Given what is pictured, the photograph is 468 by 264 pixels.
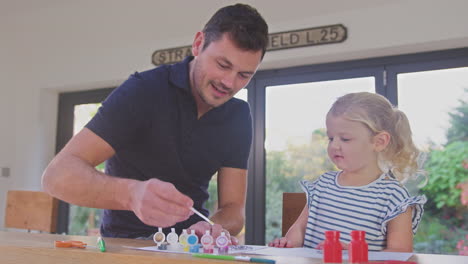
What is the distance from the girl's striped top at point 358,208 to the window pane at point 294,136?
5.65 feet

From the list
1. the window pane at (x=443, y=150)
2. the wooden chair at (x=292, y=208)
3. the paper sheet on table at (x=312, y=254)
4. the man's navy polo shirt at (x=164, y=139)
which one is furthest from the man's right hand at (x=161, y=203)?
the window pane at (x=443, y=150)

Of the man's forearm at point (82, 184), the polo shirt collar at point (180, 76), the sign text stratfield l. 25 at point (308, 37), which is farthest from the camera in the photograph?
the sign text stratfield l. 25 at point (308, 37)

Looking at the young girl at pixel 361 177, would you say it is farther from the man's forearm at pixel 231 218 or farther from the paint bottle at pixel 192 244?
the paint bottle at pixel 192 244

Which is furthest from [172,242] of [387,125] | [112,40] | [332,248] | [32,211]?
[112,40]

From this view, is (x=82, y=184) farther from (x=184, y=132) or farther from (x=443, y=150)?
(x=443, y=150)

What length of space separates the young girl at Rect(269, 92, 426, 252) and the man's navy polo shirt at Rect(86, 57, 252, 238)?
1.14ft

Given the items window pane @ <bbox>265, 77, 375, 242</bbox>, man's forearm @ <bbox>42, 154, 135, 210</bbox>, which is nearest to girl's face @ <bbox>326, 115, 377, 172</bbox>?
man's forearm @ <bbox>42, 154, 135, 210</bbox>

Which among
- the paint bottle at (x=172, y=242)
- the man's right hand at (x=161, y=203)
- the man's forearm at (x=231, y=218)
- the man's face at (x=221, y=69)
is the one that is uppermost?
the man's face at (x=221, y=69)

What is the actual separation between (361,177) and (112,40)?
9.49ft

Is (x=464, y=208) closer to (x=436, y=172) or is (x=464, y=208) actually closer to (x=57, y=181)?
(x=436, y=172)

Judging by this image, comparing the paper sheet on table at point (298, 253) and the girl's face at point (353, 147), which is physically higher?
the girl's face at point (353, 147)

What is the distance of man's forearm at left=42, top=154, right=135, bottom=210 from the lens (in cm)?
103

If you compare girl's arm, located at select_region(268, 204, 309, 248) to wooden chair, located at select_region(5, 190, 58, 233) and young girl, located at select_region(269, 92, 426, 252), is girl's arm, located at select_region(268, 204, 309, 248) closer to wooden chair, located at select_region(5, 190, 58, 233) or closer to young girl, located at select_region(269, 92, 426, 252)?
Answer: young girl, located at select_region(269, 92, 426, 252)

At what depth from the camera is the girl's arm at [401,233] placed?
1102 millimetres
